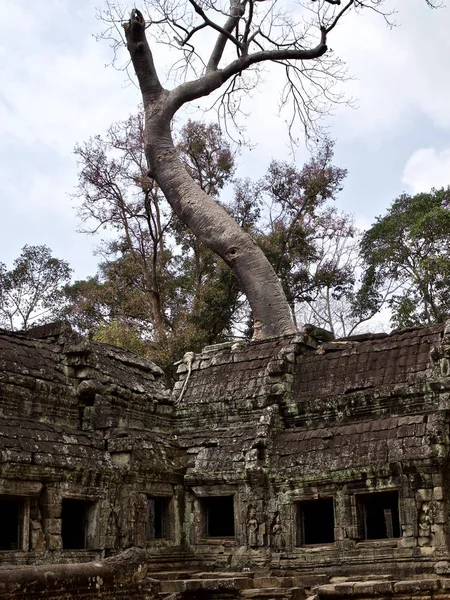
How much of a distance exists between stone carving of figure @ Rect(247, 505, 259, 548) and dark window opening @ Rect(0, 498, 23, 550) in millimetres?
3347

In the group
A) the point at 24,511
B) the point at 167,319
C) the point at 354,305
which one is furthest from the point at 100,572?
the point at 354,305

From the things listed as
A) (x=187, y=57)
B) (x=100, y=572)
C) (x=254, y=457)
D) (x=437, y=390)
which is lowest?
(x=100, y=572)

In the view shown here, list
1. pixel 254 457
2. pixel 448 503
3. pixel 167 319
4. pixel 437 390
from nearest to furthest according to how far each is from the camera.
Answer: pixel 448 503 < pixel 437 390 < pixel 254 457 < pixel 167 319

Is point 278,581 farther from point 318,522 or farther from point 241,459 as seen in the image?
point 241,459

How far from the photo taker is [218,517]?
1283 cm

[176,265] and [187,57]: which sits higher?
[187,57]

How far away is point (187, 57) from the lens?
69.0 ft

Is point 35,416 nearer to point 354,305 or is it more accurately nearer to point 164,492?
point 164,492

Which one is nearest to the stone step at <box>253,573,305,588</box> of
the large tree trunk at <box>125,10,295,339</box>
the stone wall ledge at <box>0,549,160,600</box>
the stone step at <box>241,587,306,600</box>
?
the stone step at <box>241,587,306,600</box>

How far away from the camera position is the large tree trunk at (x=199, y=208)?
17.9 m

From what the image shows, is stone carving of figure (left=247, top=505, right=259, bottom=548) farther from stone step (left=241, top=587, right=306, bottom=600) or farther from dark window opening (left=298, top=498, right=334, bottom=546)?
stone step (left=241, top=587, right=306, bottom=600)

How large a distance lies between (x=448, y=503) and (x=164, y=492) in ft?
13.8

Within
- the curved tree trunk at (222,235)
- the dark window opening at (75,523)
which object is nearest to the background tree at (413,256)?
the curved tree trunk at (222,235)

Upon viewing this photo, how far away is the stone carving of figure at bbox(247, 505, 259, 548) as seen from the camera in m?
11.8
